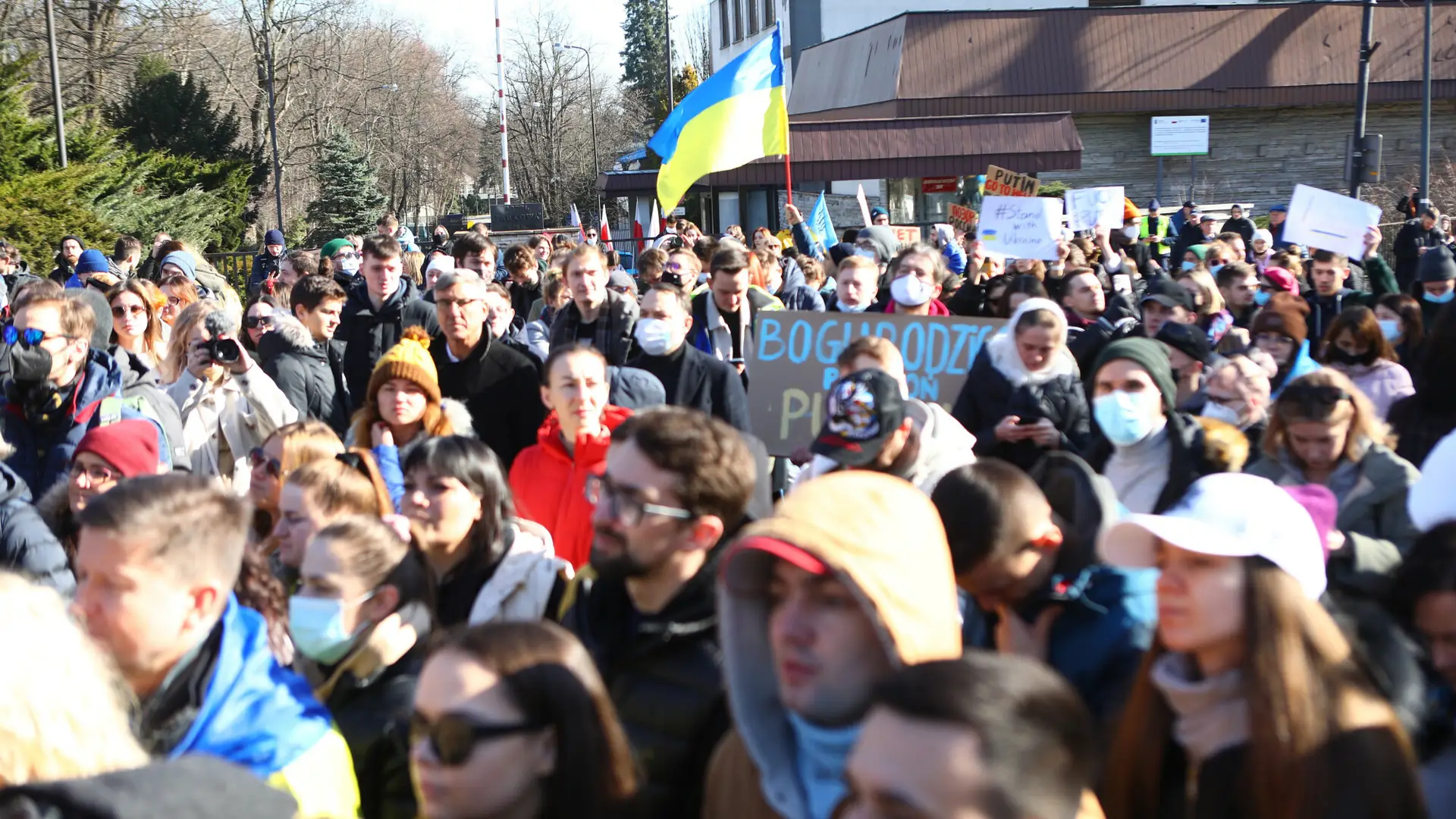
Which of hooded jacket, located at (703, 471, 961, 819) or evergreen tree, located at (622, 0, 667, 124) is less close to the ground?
evergreen tree, located at (622, 0, 667, 124)

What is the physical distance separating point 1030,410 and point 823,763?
3497 mm

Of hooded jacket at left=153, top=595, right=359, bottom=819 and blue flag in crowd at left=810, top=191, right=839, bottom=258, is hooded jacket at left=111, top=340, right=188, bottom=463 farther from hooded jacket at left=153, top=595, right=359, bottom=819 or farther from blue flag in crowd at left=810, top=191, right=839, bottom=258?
blue flag in crowd at left=810, top=191, right=839, bottom=258

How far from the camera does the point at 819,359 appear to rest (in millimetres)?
7492

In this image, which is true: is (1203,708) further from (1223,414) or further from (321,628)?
(1223,414)

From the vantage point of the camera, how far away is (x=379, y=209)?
49.1 m

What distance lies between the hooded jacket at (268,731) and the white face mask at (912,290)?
5.43 meters

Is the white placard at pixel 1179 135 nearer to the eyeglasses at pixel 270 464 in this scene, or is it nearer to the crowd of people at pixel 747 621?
the crowd of people at pixel 747 621

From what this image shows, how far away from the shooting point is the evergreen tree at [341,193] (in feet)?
153

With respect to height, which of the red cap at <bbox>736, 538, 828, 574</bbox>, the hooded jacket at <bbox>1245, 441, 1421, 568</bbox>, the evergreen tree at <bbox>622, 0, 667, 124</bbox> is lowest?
the hooded jacket at <bbox>1245, 441, 1421, 568</bbox>

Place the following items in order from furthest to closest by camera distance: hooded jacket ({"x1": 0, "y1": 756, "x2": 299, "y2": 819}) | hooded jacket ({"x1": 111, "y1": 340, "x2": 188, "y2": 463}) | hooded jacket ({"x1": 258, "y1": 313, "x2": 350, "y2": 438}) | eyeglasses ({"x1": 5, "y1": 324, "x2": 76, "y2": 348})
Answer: hooded jacket ({"x1": 258, "y1": 313, "x2": 350, "y2": 438}), hooded jacket ({"x1": 111, "y1": 340, "x2": 188, "y2": 463}), eyeglasses ({"x1": 5, "y1": 324, "x2": 76, "y2": 348}), hooded jacket ({"x1": 0, "y1": 756, "x2": 299, "y2": 819})

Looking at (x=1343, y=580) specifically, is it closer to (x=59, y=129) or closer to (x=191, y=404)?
(x=191, y=404)

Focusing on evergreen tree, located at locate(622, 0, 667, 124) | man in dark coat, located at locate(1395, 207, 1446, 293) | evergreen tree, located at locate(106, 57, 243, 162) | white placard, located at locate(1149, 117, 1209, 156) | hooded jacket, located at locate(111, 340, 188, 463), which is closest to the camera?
hooded jacket, located at locate(111, 340, 188, 463)

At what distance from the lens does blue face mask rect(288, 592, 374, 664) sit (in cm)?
309

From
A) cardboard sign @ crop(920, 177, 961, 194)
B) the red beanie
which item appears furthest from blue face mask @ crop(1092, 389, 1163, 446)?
cardboard sign @ crop(920, 177, 961, 194)
